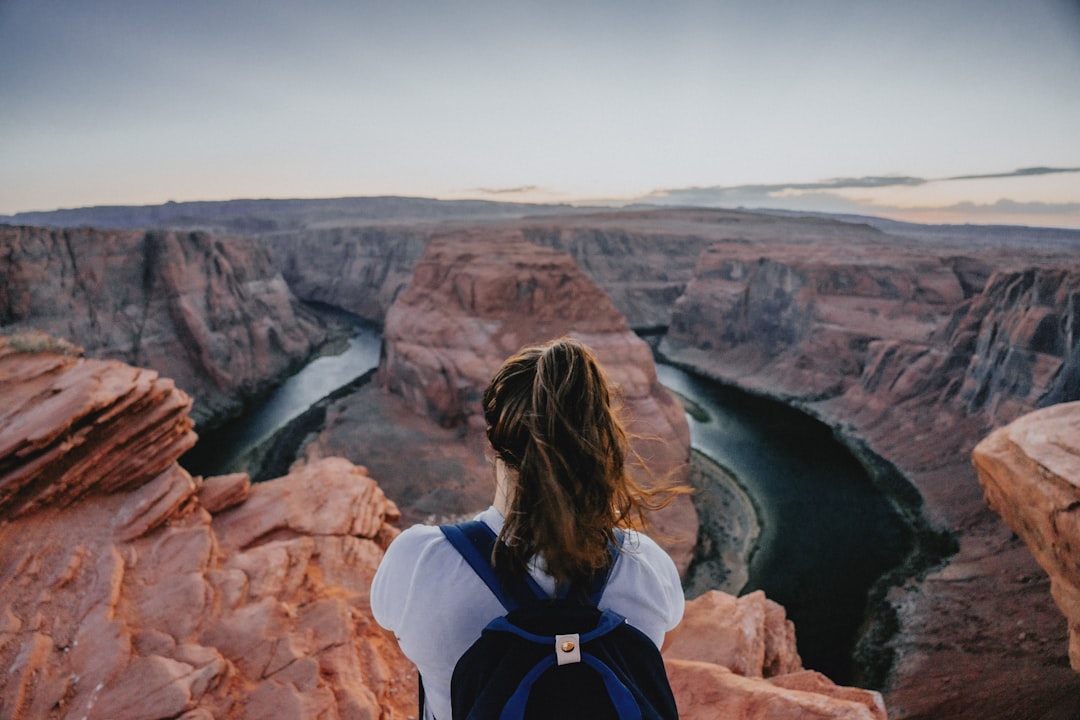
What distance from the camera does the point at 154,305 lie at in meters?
34.6

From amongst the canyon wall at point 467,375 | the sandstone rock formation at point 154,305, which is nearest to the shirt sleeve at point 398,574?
the canyon wall at point 467,375

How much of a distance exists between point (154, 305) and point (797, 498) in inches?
1574

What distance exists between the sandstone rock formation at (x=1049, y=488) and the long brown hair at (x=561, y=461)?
674cm

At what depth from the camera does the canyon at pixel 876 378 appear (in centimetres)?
1297

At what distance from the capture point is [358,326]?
192ft

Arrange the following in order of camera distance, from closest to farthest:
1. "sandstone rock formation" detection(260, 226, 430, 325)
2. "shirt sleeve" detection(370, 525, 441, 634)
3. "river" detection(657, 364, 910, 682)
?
"shirt sleeve" detection(370, 525, 441, 634) < "river" detection(657, 364, 910, 682) < "sandstone rock formation" detection(260, 226, 430, 325)

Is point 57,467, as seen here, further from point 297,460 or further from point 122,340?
point 122,340

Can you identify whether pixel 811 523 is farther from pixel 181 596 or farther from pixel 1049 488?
pixel 181 596

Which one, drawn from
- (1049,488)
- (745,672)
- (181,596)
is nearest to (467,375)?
(181,596)

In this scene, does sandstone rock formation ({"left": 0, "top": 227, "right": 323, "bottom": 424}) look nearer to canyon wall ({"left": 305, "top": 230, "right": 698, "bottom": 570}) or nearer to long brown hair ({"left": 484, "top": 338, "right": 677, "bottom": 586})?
canyon wall ({"left": 305, "top": 230, "right": 698, "bottom": 570})

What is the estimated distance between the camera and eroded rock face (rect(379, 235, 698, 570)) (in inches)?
901

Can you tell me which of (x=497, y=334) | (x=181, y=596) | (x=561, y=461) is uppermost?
(x=561, y=461)

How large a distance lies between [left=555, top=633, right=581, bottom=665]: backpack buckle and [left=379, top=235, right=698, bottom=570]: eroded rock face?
1988 centimetres

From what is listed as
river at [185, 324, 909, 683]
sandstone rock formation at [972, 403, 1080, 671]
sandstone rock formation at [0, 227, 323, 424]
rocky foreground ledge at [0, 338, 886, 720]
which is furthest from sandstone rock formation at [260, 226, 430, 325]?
sandstone rock formation at [972, 403, 1080, 671]
